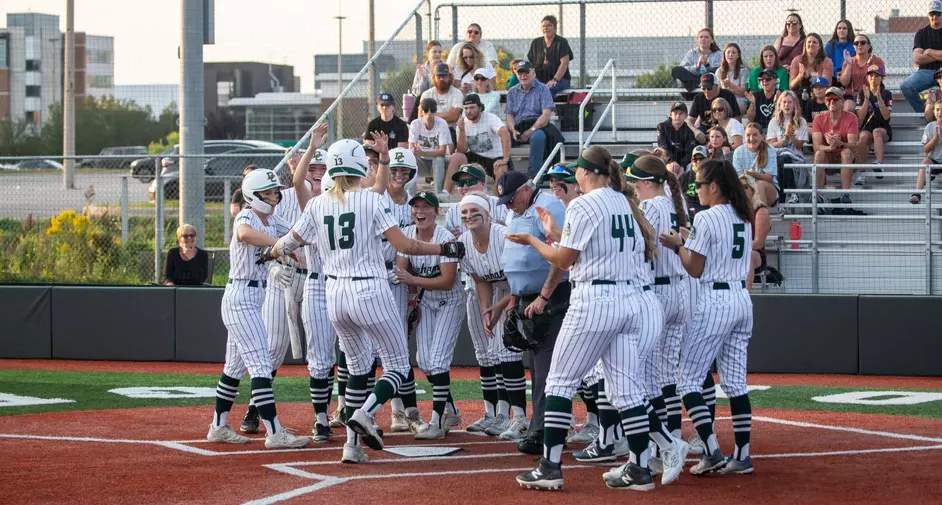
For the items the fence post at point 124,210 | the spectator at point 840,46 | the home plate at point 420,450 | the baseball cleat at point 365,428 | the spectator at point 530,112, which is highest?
the spectator at point 840,46

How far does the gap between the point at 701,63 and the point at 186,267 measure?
7.58m

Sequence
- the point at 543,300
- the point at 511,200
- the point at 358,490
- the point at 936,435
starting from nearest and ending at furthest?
the point at 358,490 → the point at 543,300 → the point at 511,200 → the point at 936,435

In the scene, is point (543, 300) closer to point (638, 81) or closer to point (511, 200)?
point (511, 200)

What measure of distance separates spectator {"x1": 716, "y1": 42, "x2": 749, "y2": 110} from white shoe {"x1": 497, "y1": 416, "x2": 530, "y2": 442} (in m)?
8.09

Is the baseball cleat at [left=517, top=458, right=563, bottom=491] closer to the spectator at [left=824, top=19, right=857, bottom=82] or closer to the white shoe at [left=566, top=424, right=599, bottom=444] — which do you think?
the white shoe at [left=566, top=424, right=599, bottom=444]

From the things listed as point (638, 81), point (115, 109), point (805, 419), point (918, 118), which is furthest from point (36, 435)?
point (115, 109)

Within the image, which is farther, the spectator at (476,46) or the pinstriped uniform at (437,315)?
the spectator at (476,46)

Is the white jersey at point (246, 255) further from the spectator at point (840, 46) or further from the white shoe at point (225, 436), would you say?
the spectator at point (840, 46)

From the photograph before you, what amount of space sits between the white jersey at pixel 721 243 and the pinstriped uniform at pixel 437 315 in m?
2.24

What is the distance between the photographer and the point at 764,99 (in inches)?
616

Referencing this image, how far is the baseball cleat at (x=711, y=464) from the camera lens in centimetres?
735

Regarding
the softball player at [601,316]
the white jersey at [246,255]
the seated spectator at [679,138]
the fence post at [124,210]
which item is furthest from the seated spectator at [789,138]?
the fence post at [124,210]

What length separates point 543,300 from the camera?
24.6ft

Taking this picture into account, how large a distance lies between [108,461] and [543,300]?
10.3ft
